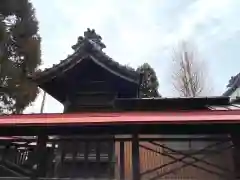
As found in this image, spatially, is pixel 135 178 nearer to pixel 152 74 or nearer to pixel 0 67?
pixel 0 67

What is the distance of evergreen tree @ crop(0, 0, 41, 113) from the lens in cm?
1747

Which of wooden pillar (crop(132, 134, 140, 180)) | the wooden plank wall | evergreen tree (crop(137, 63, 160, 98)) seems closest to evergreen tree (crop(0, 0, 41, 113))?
evergreen tree (crop(137, 63, 160, 98))

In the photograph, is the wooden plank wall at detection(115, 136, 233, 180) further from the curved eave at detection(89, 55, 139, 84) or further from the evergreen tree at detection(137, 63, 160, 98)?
the evergreen tree at detection(137, 63, 160, 98)

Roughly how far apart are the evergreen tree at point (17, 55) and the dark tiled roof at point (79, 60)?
898cm

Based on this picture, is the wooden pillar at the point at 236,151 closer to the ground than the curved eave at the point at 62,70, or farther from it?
closer to the ground

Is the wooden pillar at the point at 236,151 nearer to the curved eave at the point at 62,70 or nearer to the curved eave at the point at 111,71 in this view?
the curved eave at the point at 111,71

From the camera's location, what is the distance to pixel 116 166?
7.84 meters

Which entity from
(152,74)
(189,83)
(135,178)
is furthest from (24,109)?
(135,178)

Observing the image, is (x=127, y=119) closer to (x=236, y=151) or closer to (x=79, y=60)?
(x=236, y=151)

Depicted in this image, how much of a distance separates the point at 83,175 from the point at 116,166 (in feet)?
3.50

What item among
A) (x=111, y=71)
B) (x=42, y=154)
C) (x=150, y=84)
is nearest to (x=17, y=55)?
(x=150, y=84)

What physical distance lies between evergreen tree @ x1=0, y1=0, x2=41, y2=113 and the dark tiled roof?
898cm

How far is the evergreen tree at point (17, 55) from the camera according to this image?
17.5m

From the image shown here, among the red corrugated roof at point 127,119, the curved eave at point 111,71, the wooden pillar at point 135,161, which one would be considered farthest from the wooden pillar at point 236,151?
the curved eave at point 111,71
